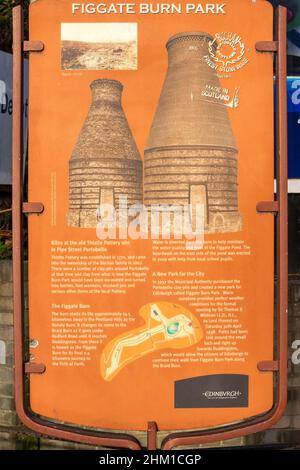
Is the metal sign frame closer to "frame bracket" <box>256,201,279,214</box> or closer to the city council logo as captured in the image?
"frame bracket" <box>256,201,279,214</box>

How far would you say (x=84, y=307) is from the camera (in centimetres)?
352

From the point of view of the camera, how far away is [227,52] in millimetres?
3488

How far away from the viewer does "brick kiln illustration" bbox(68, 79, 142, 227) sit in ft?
11.4

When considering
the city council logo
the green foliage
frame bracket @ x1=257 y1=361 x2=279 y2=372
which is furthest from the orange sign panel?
the green foliage

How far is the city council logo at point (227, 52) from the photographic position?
3.49 metres

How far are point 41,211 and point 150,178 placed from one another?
0.75 meters

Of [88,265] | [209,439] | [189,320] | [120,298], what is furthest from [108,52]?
[209,439]

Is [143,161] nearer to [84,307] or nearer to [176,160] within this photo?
[176,160]

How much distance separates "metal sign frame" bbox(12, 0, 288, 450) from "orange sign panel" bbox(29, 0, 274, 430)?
7 centimetres

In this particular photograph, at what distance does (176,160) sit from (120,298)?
977 millimetres

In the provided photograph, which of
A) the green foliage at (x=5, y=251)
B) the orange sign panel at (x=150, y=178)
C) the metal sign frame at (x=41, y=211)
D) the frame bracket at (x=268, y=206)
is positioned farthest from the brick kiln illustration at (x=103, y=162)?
the green foliage at (x=5, y=251)

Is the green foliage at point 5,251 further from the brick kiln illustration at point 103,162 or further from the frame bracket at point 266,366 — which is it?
the frame bracket at point 266,366
